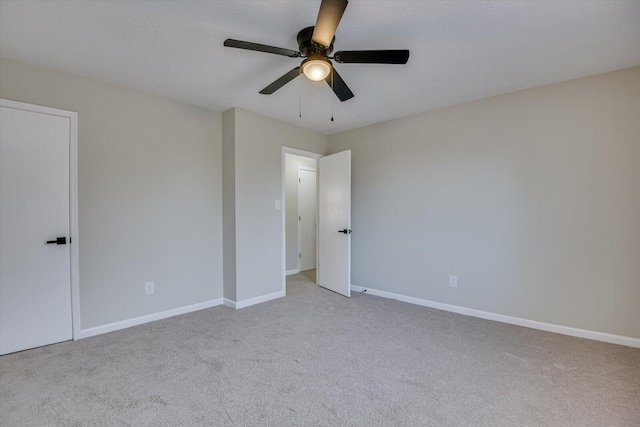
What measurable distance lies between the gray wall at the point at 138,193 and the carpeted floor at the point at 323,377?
461mm

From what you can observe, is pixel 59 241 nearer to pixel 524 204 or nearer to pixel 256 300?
pixel 256 300

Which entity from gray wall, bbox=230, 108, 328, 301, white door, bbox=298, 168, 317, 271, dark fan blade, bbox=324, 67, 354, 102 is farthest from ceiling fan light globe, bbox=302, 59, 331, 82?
white door, bbox=298, 168, 317, 271

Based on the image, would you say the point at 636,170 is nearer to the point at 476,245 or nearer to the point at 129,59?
the point at 476,245

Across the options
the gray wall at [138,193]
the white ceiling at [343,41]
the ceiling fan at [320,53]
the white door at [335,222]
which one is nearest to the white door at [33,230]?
the gray wall at [138,193]

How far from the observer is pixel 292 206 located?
543 centimetres

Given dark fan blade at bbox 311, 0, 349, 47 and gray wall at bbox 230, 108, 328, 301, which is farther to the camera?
gray wall at bbox 230, 108, 328, 301

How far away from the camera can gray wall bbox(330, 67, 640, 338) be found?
2521 millimetres

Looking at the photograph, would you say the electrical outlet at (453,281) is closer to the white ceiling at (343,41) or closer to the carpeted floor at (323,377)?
the carpeted floor at (323,377)

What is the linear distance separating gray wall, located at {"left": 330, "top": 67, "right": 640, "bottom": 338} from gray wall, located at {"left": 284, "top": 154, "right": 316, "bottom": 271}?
1889 millimetres

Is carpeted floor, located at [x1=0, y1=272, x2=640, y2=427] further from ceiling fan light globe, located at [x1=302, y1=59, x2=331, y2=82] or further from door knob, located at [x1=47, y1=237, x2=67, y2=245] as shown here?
ceiling fan light globe, located at [x1=302, y1=59, x2=331, y2=82]

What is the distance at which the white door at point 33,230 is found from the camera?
7.65 ft

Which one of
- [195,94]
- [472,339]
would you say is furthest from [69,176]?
[472,339]

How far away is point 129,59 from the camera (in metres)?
2.33

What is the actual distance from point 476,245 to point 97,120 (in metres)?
4.01
